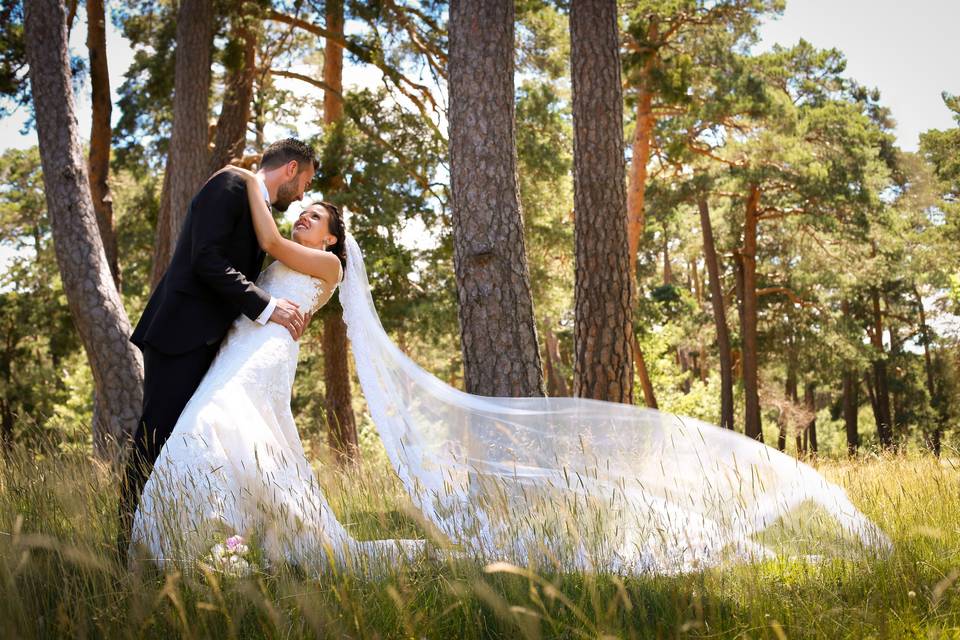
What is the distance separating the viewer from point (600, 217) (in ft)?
23.0

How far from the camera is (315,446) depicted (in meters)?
4.43

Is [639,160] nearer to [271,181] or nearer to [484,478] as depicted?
[271,181]

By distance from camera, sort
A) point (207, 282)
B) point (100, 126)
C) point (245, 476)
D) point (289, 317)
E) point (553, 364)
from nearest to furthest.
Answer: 1. point (245, 476)
2. point (207, 282)
3. point (289, 317)
4. point (100, 126)
5. point (553, 364)

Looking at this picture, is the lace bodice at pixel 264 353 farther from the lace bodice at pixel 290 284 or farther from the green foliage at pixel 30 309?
the green foliage at pixel 30 309

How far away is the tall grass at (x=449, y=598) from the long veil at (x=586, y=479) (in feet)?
0.53

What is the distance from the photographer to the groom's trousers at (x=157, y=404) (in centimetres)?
381

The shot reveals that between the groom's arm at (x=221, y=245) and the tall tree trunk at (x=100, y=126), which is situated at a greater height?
the tall tree trunk at (x=100, y=126)

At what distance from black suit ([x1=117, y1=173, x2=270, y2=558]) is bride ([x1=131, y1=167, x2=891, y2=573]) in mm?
110

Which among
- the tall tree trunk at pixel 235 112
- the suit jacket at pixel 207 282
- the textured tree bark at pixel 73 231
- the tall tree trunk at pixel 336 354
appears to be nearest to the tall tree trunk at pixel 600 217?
the suit jacket at pixel 207 282

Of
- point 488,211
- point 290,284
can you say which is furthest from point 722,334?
point 290,284

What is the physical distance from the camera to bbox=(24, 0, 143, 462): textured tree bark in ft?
23.1

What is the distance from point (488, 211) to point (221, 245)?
2.09 meters

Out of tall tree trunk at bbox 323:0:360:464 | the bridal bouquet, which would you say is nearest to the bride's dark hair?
the bridal bouquet

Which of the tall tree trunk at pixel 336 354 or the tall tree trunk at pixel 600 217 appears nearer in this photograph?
the tall tree trunk at pixel 600 217
